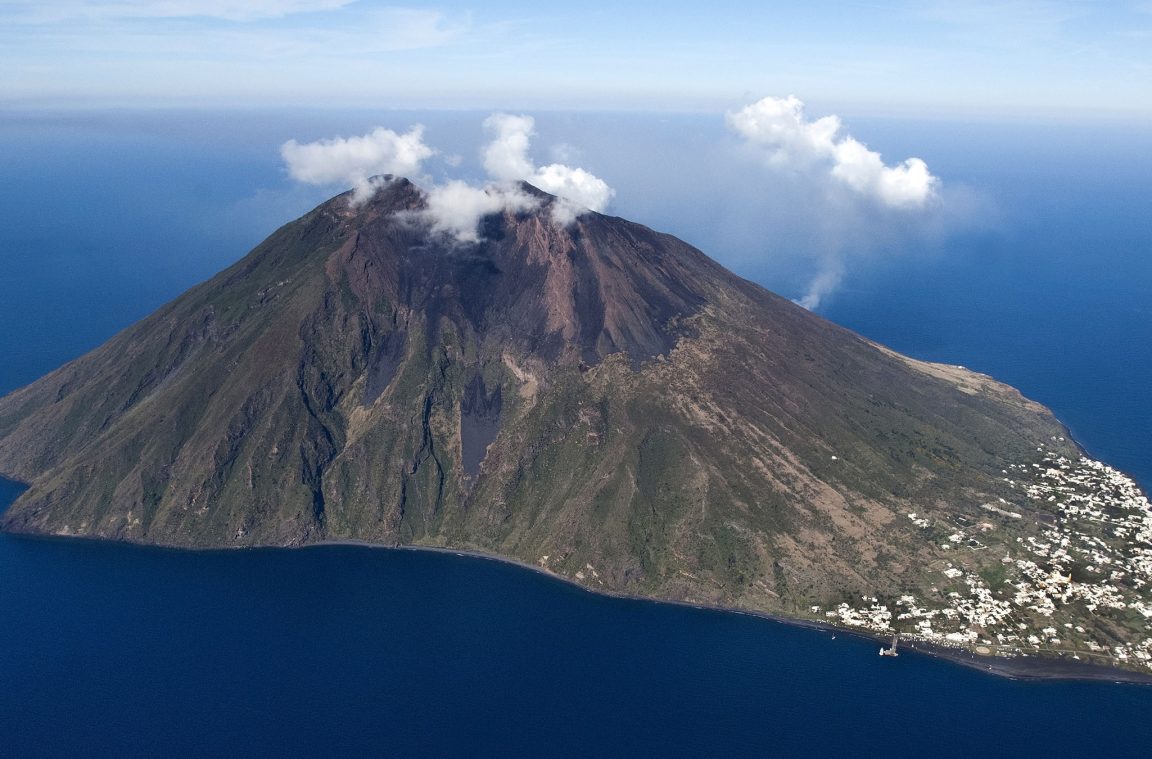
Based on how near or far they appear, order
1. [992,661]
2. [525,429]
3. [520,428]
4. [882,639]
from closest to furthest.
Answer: [992,661], [882,639], [525,429], [520,428]

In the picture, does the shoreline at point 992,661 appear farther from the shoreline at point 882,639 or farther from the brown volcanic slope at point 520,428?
the brown volcanic slope at point 520,428

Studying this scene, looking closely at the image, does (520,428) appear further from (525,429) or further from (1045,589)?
(1045,589)

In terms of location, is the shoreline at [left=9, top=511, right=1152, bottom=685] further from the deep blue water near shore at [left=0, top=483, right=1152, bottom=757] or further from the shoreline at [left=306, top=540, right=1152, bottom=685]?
the deep blue water near shore at [left=0, top=483, right=1152, bottom=757]

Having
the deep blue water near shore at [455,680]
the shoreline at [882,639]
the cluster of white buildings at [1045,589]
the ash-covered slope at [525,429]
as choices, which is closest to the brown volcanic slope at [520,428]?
the ash-covered slope at [525,429]

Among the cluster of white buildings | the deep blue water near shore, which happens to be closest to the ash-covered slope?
the cluster of white buildings

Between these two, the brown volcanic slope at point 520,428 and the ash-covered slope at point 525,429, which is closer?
the ash-covered slope at point 525,429

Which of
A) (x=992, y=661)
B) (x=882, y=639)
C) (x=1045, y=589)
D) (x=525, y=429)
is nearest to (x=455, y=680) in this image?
(x=525, y=429)

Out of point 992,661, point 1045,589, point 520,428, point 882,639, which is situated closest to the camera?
point 992,661
